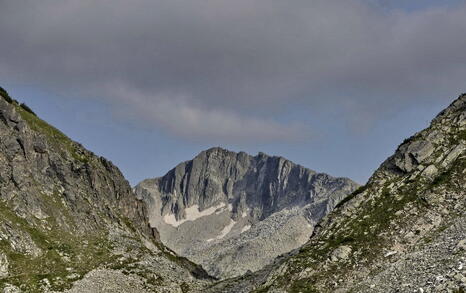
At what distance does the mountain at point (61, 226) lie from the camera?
249 feet

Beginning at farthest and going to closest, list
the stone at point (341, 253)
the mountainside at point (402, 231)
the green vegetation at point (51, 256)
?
the green vegetation at point (51, 256) < the stone at point (341, 253) < the mountainside at point (402, 231)

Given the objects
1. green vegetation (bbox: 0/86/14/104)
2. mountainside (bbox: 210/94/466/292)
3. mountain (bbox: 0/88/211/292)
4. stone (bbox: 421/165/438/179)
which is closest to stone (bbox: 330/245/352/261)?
mountainside (bbox: 210/94/466/292)

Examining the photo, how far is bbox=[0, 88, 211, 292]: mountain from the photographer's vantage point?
7594 centimetres

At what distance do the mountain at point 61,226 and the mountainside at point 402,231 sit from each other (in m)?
32.6

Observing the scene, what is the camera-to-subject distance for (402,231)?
55719 millimetres

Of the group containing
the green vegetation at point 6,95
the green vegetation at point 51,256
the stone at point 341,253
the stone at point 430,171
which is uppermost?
the green vegetation at point 6,95

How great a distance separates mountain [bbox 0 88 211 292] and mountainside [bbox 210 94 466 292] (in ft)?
107

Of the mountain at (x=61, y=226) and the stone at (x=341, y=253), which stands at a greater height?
the mountain at (x=61, y=226)

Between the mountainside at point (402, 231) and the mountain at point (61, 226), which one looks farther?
the mountain at point (61, 226)

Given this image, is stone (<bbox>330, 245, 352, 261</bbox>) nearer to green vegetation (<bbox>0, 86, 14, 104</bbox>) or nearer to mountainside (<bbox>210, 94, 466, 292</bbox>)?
mountainside (<bbox>210, 94, 466, 292</bbox>)

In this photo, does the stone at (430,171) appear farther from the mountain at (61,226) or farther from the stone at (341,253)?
the mountain at (61,226)

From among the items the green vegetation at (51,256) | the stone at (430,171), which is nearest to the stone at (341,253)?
the stone at (430,171)

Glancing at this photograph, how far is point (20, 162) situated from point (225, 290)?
50201 mm

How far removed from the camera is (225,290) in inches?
3361
